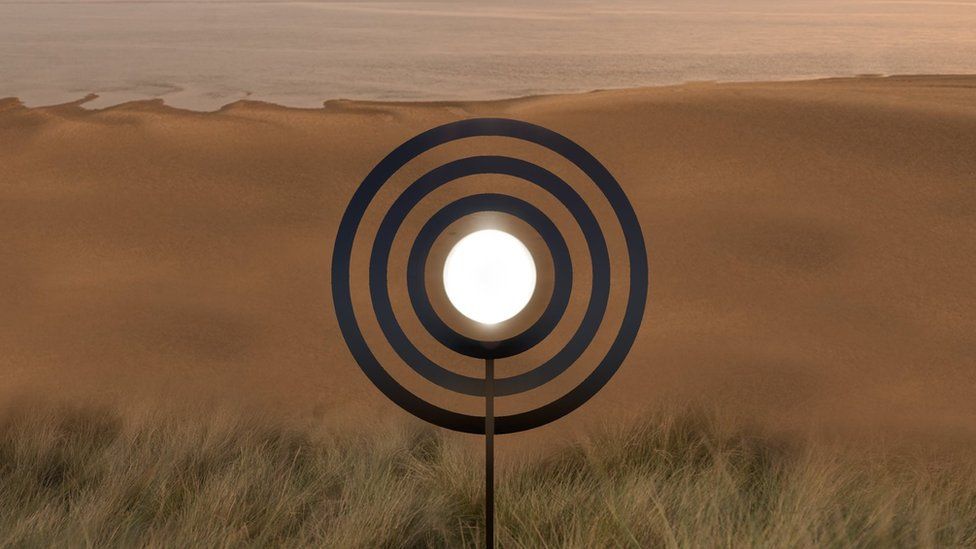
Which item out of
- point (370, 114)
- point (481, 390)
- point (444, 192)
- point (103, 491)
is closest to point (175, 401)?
point (103, 491)

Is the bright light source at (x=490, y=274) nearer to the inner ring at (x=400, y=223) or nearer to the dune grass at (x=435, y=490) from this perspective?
the inner ring at (x=400, y=223)

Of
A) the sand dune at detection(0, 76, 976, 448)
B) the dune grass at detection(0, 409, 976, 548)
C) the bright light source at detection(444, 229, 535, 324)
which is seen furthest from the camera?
the sand dune at detection(0, 76, 976, 448)

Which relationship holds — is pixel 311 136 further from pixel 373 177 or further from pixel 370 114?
pixel 373 177

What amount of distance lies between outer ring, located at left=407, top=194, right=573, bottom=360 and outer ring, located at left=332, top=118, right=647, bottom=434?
20 cm

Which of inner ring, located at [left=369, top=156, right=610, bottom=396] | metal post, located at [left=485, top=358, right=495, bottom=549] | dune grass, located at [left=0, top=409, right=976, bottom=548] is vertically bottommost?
dune grass, located at [left=0, top=409, right=976, bottom=548]

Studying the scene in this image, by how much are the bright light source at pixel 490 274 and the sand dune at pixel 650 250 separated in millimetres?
2449

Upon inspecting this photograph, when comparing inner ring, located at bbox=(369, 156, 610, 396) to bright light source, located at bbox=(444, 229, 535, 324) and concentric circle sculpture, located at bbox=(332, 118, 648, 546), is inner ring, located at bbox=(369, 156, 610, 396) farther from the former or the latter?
bright light source, located at bbox=(444, 229, 535, 324)

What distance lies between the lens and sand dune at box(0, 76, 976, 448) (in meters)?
5.95

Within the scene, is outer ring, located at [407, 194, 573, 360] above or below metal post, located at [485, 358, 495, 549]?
above

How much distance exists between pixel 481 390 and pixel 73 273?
6224 millimetres

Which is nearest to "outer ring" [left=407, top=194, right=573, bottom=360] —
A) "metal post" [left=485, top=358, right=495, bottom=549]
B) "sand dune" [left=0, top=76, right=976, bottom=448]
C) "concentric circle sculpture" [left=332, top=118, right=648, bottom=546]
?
"concentric circle sculpture" [left=332, top=118, right=648, bottom=546]

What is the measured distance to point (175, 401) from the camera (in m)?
5.15

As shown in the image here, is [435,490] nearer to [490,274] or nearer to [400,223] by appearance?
[400,223]

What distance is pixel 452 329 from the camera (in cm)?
287
